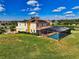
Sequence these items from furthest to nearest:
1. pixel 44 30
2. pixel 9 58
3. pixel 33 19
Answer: pixel 33 19
pixel 44 30
pixel 9 58

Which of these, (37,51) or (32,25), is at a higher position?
(32,25)

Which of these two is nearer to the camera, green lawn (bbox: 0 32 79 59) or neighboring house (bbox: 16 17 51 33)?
green lawn (bbox: 0 32 79 59)

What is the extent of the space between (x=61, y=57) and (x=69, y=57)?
45.6 inches

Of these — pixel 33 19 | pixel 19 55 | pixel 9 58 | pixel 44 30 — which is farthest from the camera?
pixel 33 19

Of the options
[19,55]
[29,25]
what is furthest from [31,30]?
[19,55]

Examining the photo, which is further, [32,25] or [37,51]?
[32,25]

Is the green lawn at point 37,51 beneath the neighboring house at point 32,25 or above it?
beneath

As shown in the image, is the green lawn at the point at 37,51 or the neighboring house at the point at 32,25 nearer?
the green lawn at the point at 37,51

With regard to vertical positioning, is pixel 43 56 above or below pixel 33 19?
below

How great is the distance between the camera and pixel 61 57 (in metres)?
21.6

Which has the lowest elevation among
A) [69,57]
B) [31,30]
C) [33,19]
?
[69,57]

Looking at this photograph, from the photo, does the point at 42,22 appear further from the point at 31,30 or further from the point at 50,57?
the point at 50,57

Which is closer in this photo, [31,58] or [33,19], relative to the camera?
[31,58]

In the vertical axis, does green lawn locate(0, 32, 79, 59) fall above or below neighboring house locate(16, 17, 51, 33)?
below
